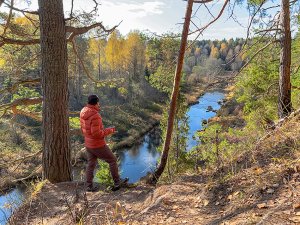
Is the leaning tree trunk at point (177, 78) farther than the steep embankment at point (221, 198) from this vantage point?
Yes

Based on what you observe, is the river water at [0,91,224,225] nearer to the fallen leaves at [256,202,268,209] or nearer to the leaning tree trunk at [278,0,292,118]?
the leaning tree trunk at [278,0,292,118]

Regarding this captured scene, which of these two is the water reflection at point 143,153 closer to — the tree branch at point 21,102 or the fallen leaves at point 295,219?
the tree branch at point 21,102

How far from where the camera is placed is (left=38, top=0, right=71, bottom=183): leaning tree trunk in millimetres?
4559

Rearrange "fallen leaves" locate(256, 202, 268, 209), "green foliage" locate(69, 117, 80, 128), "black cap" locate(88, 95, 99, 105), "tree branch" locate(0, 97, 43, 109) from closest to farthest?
"fallen leaves" locate(256, 202, 268, 209)
"black cap" locate(88, 95, 99, 105)
"tree branch" locate(0, 97, 43, 109)
"green foliage" locate(69, 117, 80, 128)

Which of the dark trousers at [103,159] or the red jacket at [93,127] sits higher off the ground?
the red jacket at [93,127]

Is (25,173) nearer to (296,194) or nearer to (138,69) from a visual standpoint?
(296,194)

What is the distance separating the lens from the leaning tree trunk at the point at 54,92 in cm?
456

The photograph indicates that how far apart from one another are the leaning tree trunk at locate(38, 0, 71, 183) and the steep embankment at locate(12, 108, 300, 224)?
68 centimetres

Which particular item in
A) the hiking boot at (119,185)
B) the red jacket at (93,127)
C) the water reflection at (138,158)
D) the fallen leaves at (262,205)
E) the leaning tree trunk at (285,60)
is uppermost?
the leaning tree trunk at (285,60)

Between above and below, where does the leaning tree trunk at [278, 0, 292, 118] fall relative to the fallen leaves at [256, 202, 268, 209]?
above

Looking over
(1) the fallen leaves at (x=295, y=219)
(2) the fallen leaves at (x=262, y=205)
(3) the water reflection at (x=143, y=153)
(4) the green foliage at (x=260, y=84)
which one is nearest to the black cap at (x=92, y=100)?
(2) the fallen leaves at (x=262, y=205)

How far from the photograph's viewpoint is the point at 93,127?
4355 millimetres

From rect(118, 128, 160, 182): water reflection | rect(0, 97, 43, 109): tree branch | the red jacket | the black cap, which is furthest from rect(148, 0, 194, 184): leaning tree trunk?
rect(118, 128, 160, 182): water reflection

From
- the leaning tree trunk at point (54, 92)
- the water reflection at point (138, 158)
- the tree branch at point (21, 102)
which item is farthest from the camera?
the water reflection at point (138, 158)
